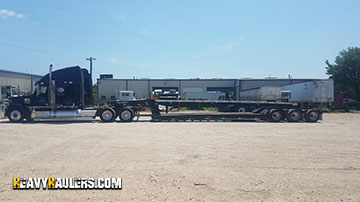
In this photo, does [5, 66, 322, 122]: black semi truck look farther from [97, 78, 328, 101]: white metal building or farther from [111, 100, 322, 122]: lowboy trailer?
[97, 78, 328, 101]: white metal building

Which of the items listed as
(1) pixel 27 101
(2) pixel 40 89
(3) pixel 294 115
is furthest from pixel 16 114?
(3) pixel 294 115

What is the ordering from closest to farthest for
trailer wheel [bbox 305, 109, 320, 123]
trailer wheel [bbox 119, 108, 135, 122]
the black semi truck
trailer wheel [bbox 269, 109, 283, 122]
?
the black semi truck < trailer wheel [bbox 119, 108, 135, 122] < trailer wheel [bbox 269, 109, 283, 122] < trailer wheel [bbox 305, 109, 320, 123]

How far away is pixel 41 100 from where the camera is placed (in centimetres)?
1708

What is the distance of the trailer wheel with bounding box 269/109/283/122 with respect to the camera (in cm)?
1836

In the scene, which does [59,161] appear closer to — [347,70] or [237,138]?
[237,138]

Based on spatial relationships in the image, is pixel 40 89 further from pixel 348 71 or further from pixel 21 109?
pixel 348 71

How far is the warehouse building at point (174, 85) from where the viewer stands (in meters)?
57.7

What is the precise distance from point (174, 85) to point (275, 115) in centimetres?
4364

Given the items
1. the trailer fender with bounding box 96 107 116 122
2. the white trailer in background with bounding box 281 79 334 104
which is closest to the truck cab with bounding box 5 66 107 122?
the trailer fender with bounding box 96 107 116 122

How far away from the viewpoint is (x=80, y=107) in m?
17.6

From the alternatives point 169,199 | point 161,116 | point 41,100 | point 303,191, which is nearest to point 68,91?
point 41,100

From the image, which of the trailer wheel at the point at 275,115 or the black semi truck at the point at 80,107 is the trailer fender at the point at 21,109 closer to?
the black semi truck at the point at 80,107

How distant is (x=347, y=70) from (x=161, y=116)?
145ft

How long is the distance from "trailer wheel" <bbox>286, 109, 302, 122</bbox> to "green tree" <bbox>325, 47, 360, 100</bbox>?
36.0 metres
